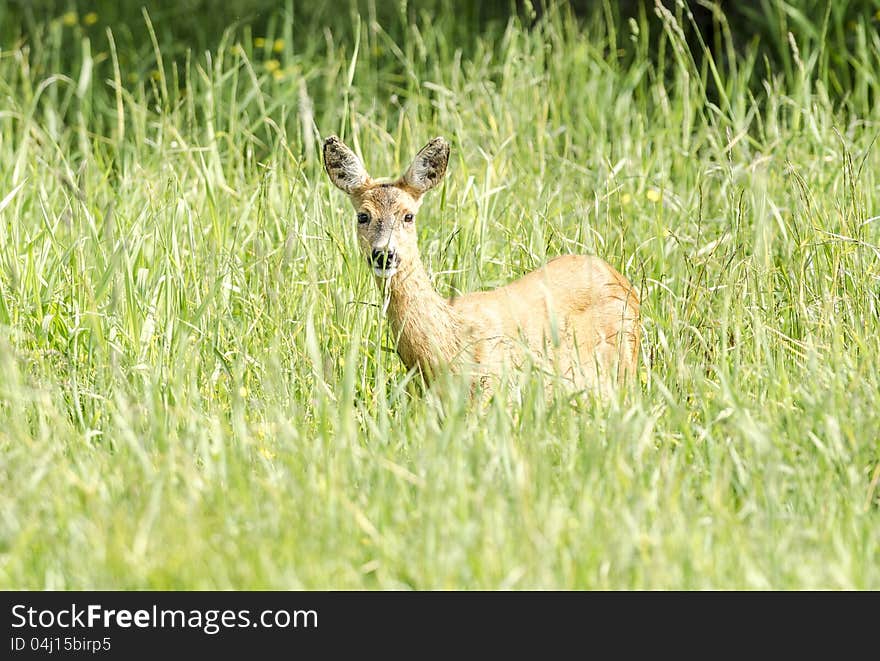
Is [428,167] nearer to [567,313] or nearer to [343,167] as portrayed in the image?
[343,167]

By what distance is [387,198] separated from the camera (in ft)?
14.8

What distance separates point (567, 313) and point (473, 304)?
1.31ft

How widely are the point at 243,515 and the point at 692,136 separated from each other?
4.44 m

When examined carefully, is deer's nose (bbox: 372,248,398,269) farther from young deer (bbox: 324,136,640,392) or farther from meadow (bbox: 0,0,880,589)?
meadow (bbox: 0,0,880,589)

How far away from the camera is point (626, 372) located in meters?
4.33

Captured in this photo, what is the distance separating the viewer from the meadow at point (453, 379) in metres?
3.03

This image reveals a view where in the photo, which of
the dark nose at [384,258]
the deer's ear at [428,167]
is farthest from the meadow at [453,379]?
the deer's ear at [428,167]

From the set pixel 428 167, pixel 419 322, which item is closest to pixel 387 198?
pixel 428 167

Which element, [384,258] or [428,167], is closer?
[384,258]

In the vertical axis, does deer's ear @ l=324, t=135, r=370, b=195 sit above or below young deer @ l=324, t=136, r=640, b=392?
above

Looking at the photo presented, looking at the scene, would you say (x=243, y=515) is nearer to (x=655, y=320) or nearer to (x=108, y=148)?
(x=655, y=320)

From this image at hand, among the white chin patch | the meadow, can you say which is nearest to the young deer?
the white chin patch

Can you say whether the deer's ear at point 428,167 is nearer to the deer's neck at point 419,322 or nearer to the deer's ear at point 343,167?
the deer's ear at point 343,167

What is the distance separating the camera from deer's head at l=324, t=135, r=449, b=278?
14.2 ft
